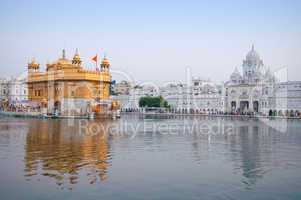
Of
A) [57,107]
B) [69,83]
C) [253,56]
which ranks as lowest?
[57,107]

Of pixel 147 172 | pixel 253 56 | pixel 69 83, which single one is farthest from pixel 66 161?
pixel 253 56

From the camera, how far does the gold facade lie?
49031 millimetres

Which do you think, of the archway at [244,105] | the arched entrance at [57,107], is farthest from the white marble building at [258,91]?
the arched entrance at [57,107]

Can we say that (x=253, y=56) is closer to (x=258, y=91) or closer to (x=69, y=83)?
(x=258, y=91)

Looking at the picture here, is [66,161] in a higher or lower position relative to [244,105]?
lower

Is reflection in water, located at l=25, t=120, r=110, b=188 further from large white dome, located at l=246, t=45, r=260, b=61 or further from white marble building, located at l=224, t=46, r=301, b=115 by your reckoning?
large white dome, located at l=246, t=45, r=260, b=61

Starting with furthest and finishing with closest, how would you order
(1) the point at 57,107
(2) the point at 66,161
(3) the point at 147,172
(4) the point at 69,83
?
(1) the point at 57,107
(4) the point at 69,83
(2) the point at 66,161
(3) the point at 147,172

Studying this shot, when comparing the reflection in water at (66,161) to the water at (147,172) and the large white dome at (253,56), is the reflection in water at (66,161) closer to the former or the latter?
the water at (147,172)

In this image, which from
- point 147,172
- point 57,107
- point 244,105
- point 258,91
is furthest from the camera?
point 244,105

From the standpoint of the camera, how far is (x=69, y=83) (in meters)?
49.2

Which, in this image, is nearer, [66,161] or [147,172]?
[147,172]

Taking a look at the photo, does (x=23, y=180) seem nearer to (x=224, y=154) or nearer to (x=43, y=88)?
(x=224, y=154)

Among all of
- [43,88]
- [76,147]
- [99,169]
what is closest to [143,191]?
[99,169]

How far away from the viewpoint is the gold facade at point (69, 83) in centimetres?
4903
